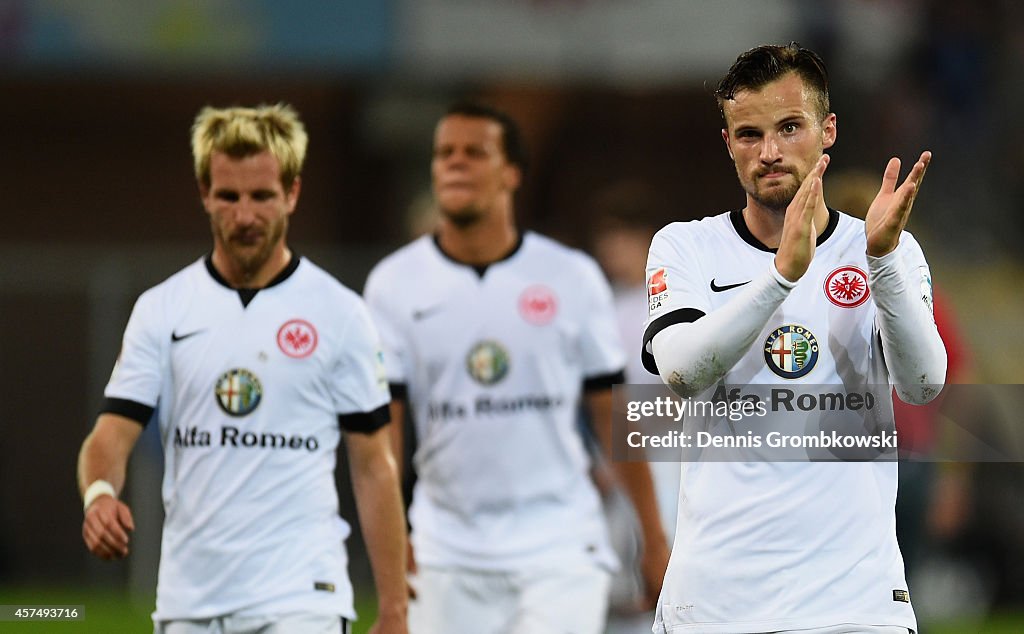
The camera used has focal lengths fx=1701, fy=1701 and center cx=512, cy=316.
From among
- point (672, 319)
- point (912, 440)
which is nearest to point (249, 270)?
point (672, 319)

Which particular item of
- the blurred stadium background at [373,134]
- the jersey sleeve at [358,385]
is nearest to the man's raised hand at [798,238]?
the jersey sleeve at [358,385]

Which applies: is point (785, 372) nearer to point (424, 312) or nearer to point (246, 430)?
point (246, 430)

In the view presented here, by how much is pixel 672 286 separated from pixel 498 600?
3099mm

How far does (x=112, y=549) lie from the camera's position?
526 centimetres

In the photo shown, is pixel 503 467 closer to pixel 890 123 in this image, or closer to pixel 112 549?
pixel 112 549

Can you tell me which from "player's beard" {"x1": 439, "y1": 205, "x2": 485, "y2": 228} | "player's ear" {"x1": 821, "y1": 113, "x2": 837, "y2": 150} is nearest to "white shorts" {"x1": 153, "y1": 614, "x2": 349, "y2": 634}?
"player's ear" {"x1": 821, "y1": 113, "x2": 837, "y2": 150}

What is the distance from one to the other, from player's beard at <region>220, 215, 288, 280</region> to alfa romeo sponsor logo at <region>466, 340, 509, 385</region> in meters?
1.91

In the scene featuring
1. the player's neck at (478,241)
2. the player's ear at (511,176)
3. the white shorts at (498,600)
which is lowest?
the white shorts at (498,600)

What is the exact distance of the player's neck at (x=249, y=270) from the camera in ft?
19.3

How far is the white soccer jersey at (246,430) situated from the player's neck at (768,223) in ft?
5.63

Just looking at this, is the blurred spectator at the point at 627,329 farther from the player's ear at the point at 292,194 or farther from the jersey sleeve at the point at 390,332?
the player's ear at the point at 292,194

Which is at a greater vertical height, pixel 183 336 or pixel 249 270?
pixel 249 270

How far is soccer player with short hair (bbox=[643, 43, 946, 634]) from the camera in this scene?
14.9ft

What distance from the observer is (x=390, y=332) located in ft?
25.2
